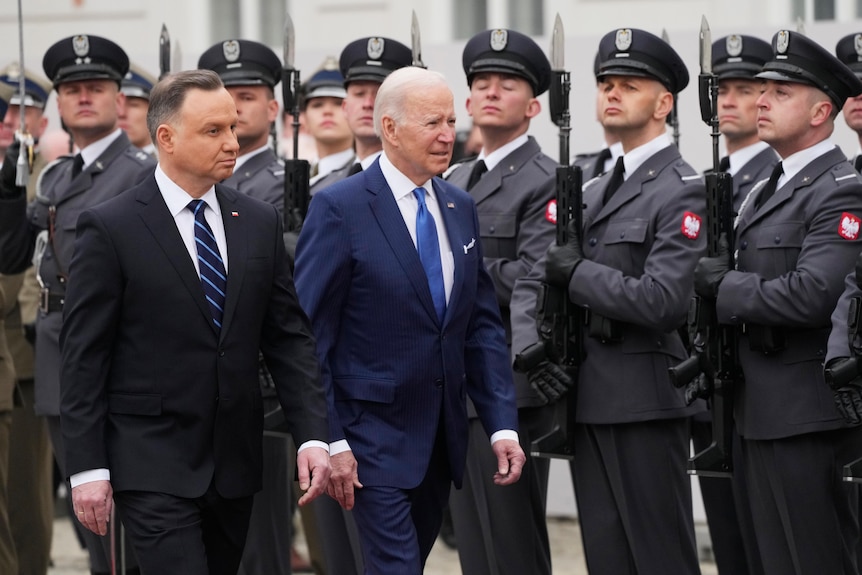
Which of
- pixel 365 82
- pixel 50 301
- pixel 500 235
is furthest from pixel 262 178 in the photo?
pixel 500 235

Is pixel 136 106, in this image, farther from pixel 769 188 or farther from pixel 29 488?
pixel 769 188

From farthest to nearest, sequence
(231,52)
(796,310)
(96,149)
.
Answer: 1. (231,52)
2. (96,149)
3. (796,310)

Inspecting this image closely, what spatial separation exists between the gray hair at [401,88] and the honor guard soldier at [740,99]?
2.49 metres

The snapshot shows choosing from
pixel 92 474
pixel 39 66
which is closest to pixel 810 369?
pixel 92 474

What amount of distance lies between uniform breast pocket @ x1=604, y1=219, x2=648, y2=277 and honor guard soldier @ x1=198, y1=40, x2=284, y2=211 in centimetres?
178

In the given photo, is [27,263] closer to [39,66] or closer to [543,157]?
[543,157]

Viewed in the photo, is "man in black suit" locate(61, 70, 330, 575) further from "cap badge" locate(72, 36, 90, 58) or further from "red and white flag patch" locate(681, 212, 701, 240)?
"cap badge" locate(72, 36, 90, 58)

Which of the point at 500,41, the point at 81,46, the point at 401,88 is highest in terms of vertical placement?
the point at 81,46

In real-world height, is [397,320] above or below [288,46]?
below

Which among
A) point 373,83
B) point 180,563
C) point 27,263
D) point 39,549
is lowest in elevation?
point 39,549

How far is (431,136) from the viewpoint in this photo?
5.40m

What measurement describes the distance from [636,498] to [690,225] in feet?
3.34

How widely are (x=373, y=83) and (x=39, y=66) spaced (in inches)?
152

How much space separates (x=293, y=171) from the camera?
7.37m
